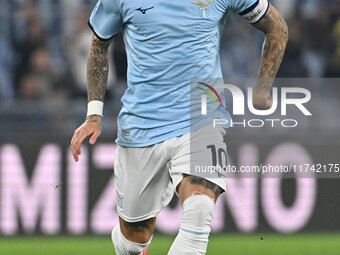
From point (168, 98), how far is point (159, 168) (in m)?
0.45

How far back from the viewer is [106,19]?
232 inches

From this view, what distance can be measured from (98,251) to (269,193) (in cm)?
201

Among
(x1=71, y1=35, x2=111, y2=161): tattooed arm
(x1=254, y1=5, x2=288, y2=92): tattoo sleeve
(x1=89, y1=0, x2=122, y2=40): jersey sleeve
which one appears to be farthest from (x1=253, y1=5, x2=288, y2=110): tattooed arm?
(x1=71, y1=35, x2=111, y2=161): tattooed arm

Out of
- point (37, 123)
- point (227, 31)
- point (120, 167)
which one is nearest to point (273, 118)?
point (227, 31)

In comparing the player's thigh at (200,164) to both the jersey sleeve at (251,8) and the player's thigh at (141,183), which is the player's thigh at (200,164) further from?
the jersey sleeve at (251,8)

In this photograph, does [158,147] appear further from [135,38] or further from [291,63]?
[291,63]

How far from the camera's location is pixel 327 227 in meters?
9.62

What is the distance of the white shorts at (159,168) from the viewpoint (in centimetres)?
545

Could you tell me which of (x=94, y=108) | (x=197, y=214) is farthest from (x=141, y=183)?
(x=197, y=214)

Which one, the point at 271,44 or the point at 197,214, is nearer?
the point at 197,214

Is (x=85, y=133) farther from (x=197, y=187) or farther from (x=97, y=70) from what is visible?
(x=197, y=187)

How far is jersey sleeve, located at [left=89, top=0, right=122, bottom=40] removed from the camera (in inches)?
230

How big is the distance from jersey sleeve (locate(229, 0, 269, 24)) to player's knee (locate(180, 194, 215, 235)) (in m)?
1.23

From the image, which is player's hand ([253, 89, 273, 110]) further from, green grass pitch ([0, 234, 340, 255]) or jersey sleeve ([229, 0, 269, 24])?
green grass pitch ([0, 234, 340, 255])
